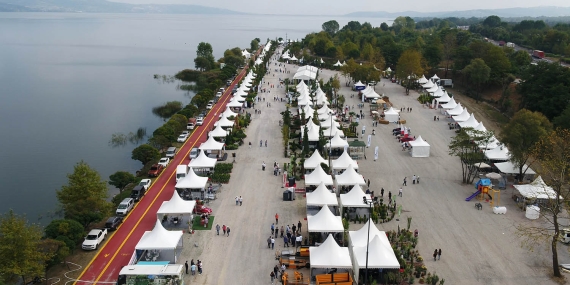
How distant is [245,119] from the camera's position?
166 ft

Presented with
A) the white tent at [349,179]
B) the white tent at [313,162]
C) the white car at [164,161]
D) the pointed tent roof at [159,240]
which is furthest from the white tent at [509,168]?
the white car at [164,161]

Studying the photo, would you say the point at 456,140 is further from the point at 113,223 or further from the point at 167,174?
the point at 113,223

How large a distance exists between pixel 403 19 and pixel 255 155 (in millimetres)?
164633

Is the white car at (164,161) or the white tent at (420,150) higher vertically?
the white car at (164,161)

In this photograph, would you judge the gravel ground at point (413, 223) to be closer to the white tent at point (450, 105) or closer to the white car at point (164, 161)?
the white car at point (164, 161)

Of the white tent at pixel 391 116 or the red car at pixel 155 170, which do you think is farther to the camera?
the white tent at pixel 391 116

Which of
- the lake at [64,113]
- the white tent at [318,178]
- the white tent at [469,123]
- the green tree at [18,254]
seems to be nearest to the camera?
the green tree at [18,254]

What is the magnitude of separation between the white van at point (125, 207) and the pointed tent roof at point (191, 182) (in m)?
3.11

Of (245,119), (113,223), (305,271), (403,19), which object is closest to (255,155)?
(245,119)

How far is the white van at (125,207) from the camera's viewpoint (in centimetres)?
2759

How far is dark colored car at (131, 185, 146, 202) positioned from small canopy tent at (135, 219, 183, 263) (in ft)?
24.5

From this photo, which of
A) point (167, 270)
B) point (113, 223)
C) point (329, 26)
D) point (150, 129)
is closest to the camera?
point (167, 270)

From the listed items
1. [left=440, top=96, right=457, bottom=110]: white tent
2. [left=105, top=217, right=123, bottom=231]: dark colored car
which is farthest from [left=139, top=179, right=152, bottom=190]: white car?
[left=440, top=96, right=457, bottom=110]: white tent

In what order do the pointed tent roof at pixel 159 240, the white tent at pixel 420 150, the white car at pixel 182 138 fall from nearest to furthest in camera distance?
the pointed tent roof at pixel 159 240 → the white tent at pixel 420 150 → the white car at pixel 182 138
